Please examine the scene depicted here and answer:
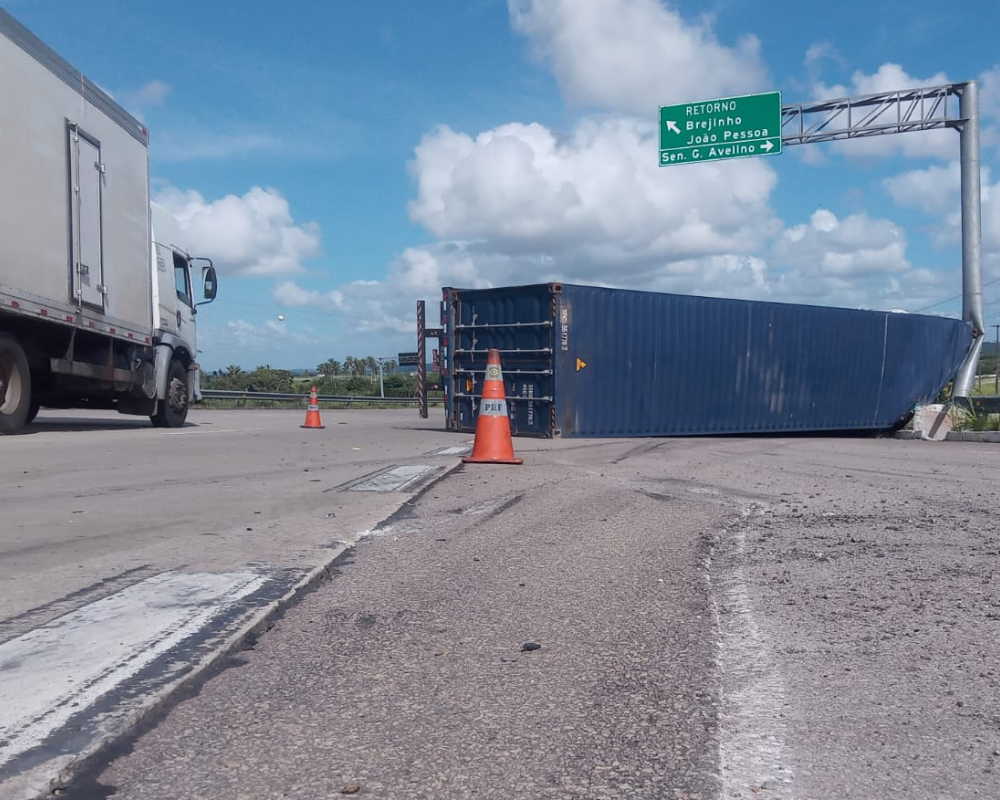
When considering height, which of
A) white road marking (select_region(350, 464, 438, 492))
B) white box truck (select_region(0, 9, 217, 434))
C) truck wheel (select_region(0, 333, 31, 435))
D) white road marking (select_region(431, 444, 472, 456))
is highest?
white box truck (select_region(0, 9, 217, 434))

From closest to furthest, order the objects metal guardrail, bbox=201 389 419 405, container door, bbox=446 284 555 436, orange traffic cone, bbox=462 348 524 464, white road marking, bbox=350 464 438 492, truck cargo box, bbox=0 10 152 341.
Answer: white road marking, bbox=350 464 438 492 → orange traffic cone, bbox=462 348 524 464 → truck cargo box, bbox=0 10 152 341 → container door, bbox=446 284 555 436 → metal guardrail, bbox=201 389 419 405

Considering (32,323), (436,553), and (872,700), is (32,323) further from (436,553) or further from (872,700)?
(872,700)

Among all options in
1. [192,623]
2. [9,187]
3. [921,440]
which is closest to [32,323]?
[9,187]

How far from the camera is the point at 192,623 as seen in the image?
402cm

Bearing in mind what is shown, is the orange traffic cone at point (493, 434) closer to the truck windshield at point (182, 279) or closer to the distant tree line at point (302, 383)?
the truck windshield at point (182, 279)

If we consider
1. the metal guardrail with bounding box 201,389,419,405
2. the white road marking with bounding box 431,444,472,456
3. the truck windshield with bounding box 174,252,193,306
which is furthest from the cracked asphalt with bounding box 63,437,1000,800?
the metal guardrail with bounding box 201,389,419,405

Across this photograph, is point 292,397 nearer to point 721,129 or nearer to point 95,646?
point 721,129

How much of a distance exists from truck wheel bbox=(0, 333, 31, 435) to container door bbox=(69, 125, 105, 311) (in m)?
1.12

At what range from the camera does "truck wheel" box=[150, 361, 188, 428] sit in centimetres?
1744

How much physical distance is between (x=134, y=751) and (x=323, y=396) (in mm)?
36142

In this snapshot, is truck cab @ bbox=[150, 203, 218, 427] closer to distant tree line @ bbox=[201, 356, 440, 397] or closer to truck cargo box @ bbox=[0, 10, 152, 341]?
truck cargo box @ bbox=[0, 10, 152, 341]

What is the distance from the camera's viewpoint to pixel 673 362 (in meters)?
16.9

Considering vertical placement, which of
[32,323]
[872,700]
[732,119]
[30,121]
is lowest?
[872,700]

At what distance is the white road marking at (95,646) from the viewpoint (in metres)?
3.03
